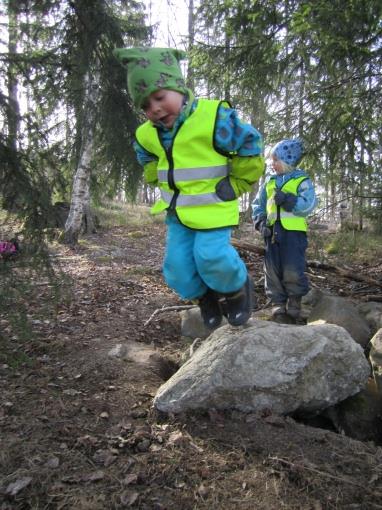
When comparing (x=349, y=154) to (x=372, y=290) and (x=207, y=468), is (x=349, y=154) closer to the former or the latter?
(x=372, y=290)

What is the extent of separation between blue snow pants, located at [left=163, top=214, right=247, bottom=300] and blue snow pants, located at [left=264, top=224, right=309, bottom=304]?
181cm

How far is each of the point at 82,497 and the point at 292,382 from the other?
172 centimetres

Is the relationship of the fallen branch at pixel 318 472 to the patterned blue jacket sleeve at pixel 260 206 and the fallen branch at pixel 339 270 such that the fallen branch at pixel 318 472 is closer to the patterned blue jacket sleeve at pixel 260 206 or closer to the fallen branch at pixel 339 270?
the patterned blue jacket sleeve at pixel 260 206

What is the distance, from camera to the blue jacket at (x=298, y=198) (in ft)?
15.5

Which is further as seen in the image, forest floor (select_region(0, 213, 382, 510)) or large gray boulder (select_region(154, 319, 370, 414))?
large gray boulder (select_region(154, 319, 370, 414))

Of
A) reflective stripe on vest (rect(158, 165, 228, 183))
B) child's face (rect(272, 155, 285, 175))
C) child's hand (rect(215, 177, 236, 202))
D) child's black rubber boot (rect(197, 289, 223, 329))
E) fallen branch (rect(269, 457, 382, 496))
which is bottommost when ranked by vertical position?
fallen branch (rect(269, 457, 382, 496))

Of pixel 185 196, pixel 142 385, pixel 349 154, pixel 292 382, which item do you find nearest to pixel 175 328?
pixel 142 385

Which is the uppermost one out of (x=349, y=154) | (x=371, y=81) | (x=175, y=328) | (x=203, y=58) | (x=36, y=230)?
(x=203, y=58)

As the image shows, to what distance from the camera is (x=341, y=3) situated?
5.05 meters

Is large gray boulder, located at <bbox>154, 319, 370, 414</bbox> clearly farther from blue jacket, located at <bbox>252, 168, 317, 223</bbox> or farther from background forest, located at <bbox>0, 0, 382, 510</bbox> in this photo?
blue jacket, located at <bbox>252, 168, 317, 223</bbox>

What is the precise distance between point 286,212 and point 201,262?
7.10 ft

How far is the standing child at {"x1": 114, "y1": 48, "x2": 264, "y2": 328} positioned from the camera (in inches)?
114

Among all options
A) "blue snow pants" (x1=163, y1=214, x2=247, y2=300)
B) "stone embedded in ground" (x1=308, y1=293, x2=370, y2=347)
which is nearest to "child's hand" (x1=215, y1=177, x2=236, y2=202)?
"blue snow pants" (x1=163, y1=214, x2=247, y2=300)

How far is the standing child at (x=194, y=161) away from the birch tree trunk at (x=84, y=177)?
5.27 feet
